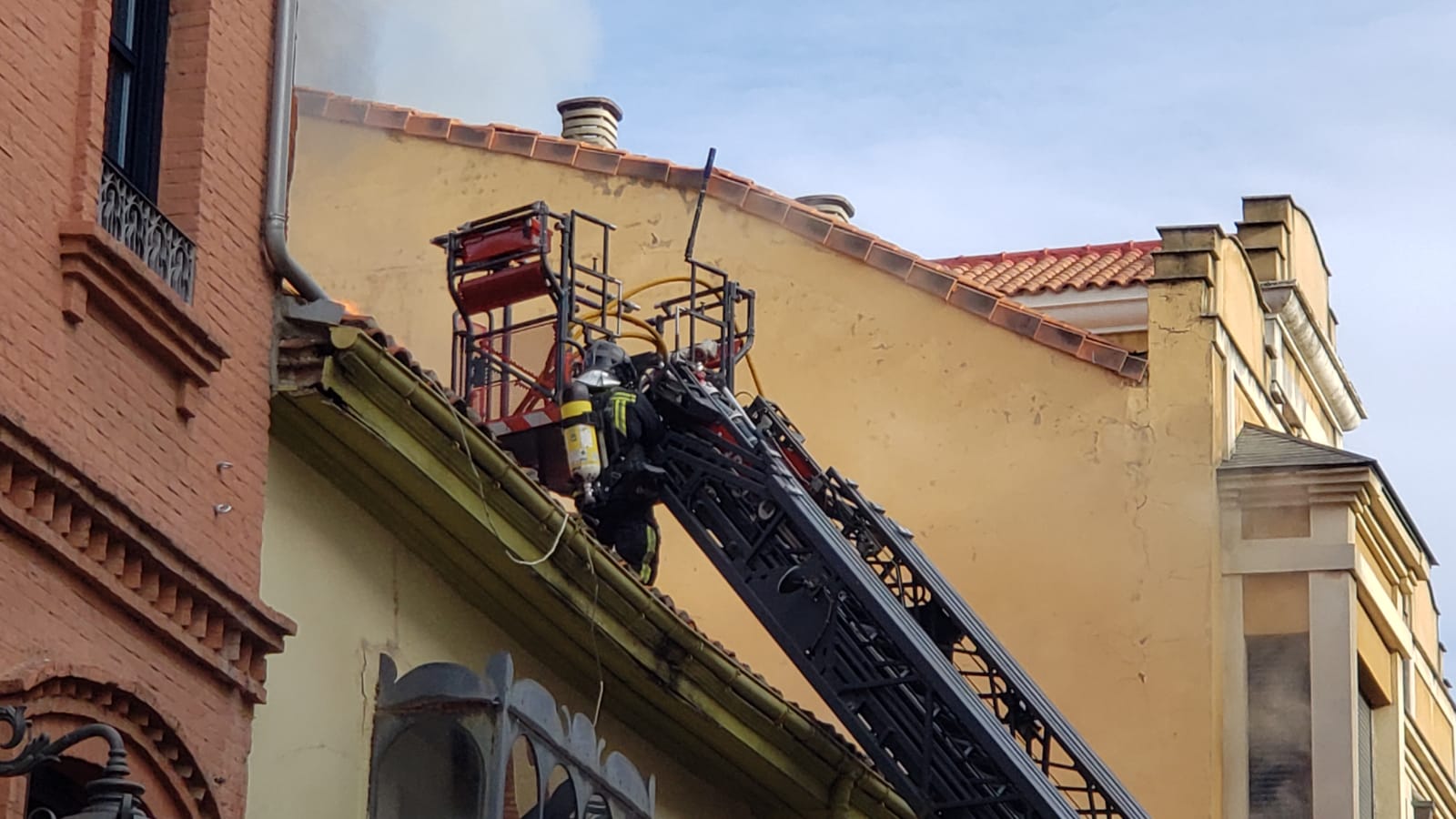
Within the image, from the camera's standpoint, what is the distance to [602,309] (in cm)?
1864

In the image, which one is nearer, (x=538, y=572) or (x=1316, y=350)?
(x=538, y=572)

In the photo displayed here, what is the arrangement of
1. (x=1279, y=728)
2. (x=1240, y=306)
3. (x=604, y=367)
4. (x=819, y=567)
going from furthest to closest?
Result: (x=1240, y=306) → (x=1279, y=728) → (x=604, y=367) → (x=819, y=567)

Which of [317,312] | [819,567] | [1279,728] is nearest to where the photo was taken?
[317,312]

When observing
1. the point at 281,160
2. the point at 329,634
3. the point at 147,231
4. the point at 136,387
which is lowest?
the point at 329,634

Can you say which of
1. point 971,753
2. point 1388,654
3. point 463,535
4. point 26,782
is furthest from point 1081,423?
point 26,782

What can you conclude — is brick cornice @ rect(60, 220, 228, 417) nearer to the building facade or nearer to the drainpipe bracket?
the drainpipe bracket

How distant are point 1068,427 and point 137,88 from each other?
38.7 feet

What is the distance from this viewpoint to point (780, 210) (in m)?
22.5

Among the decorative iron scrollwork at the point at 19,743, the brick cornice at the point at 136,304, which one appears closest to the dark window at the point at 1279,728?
the brick cornice at the point at 136,304

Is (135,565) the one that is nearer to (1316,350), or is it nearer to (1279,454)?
(1279,454)

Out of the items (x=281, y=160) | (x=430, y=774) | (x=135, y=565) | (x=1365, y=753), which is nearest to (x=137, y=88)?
(x=281, y=160)

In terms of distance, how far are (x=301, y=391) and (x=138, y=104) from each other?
1.27 metres

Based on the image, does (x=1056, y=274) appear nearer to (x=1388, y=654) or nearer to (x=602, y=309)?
(x=1388, y=654)

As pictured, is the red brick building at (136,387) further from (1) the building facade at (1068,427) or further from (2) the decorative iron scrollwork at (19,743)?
(1) the building facade at (1068,427)
